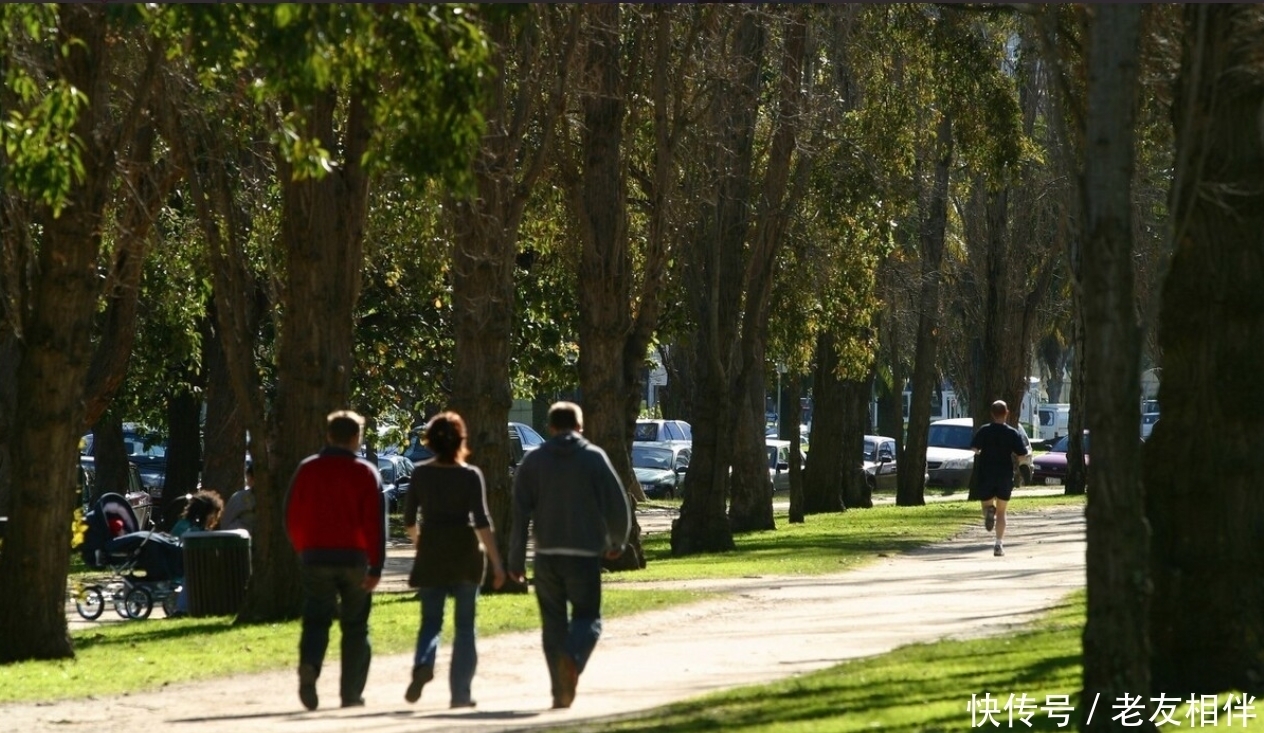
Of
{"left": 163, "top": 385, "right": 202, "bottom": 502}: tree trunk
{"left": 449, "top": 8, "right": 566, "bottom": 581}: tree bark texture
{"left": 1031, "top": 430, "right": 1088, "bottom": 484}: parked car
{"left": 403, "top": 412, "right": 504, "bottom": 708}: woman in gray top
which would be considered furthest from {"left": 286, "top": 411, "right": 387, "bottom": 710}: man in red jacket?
{"left": 1031, "top": 430, "right": 1088, "bottom": 484}: parked car

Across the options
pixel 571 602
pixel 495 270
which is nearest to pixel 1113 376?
pixel 571 602

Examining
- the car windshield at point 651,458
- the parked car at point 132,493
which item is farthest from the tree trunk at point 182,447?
the car windshield at point 651,458

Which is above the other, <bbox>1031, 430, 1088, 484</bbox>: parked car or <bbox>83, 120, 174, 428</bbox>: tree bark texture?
<bbox>83, 120, 174, 428</bbox>: tree bark texture

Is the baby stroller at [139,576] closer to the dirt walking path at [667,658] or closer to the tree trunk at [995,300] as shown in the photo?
the dirt walking path at [667,658]

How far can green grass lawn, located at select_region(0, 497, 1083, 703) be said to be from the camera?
14609mm

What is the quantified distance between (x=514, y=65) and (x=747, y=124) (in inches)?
310

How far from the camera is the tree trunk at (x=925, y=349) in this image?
4434 centimetres

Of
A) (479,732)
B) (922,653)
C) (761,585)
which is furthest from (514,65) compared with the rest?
(479,732)

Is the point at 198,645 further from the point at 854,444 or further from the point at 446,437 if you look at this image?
the point at 854,444

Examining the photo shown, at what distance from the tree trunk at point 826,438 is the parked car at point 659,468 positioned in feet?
36.6

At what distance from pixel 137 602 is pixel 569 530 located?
34.4 feet

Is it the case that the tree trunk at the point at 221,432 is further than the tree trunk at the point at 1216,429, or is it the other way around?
the tree trunk at the point at 221,432

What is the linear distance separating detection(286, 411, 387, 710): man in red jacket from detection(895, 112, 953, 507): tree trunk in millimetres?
32625

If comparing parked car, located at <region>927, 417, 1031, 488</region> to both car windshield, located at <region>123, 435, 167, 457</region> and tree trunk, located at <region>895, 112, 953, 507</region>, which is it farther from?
car windshield, located at <region>123, 435, 167, 457</region>
